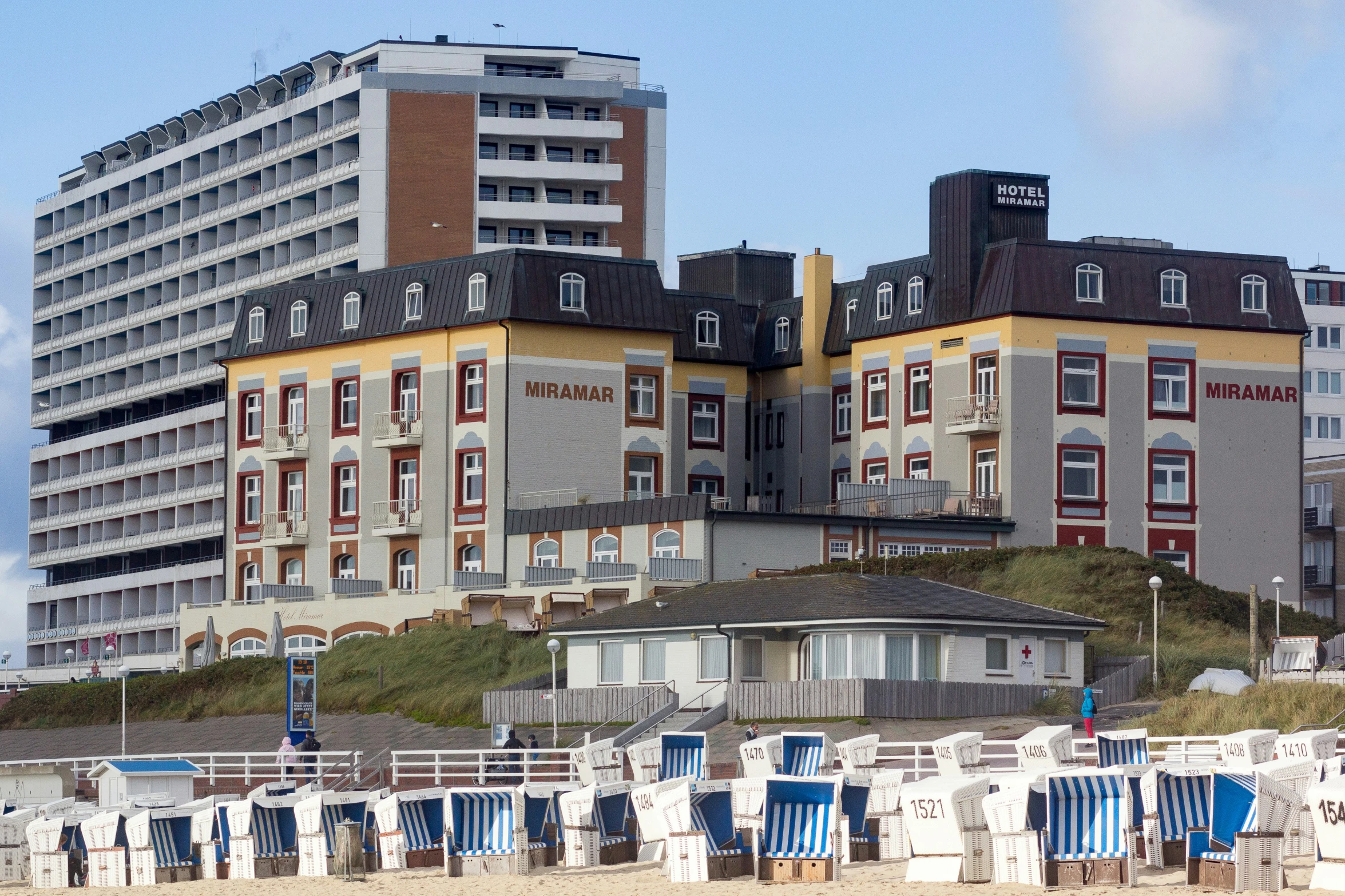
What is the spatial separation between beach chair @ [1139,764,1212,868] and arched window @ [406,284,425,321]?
52835 millimetres

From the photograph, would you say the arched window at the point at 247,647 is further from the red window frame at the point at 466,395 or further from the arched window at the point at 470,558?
the red window frame at the point at 466,395

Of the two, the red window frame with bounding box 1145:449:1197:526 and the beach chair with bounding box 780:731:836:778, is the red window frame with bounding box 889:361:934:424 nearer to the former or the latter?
the red window frame with bounding box 1145:449:1197:526

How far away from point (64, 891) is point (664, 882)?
33.4 ft

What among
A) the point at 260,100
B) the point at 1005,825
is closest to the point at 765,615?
the point at 1005,825

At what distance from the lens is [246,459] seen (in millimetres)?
80812

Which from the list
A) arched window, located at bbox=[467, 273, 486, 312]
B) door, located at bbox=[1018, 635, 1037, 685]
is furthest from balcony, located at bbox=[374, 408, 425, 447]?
door, located at bbox=[1018, 635, 1037, 685]

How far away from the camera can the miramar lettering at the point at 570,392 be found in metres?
74.4

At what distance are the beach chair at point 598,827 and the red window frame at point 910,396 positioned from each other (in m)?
44.7

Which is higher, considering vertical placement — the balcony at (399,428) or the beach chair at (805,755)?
the balcony at (399,428)

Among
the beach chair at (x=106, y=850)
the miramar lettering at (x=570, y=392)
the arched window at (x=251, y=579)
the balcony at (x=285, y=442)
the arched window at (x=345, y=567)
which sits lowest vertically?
the beach chair at (x=106, y=850)

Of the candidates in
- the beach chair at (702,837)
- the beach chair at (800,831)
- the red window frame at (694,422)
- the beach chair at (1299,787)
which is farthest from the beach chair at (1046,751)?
the red window frame at (694,422)

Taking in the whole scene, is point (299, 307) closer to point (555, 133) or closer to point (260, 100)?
point (555, 133)

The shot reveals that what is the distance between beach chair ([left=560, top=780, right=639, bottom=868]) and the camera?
30.8m

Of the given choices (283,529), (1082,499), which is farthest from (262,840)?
(283,529)
